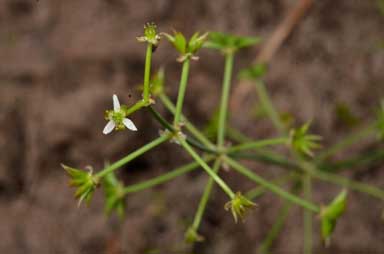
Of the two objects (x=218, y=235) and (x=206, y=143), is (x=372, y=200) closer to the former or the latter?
(x=218, y=235)

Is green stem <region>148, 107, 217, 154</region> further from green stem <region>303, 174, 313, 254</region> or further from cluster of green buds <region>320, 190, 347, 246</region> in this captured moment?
green stem <region>303, 174, 313, 254</region>

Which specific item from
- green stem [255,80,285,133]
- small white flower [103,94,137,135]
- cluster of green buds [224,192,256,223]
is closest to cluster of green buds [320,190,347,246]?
cluster of green buds [224,192,256,223]

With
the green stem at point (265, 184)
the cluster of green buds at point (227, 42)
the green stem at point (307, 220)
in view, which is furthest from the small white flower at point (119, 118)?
the green stem at point (307, 220)

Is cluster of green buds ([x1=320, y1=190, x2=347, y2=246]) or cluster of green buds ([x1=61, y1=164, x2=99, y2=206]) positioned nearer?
cluster of green buds ([x1=61, y1=164, x2=99, y2=206])

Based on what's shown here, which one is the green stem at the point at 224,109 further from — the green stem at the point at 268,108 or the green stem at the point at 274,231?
the green stem at the point at 274,231

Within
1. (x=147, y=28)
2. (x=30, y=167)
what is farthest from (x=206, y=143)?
(x=30, y=167)

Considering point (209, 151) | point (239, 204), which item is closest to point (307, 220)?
point (209, 151)
